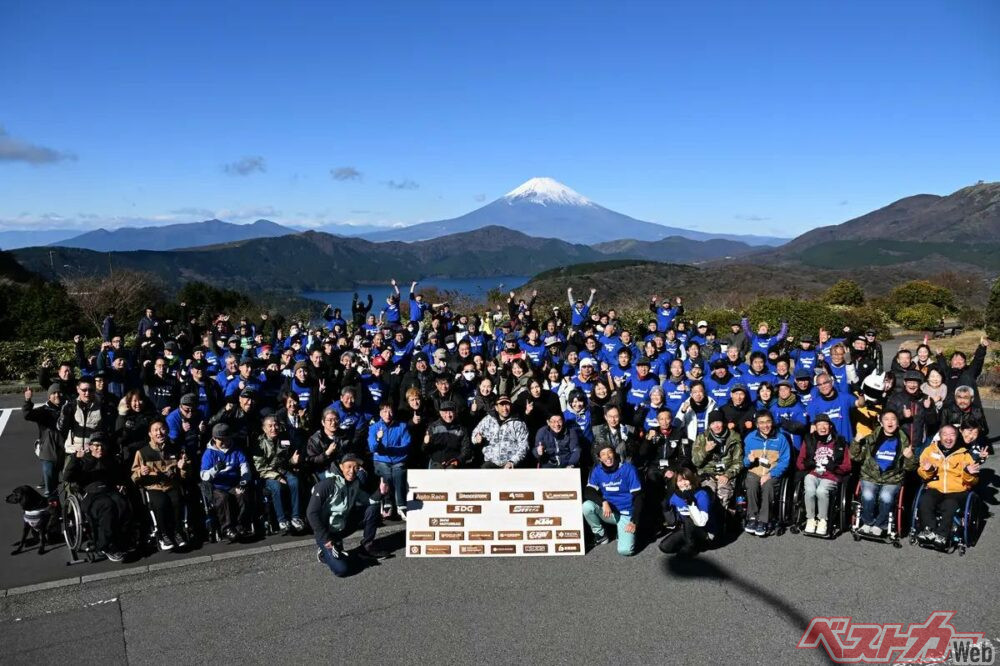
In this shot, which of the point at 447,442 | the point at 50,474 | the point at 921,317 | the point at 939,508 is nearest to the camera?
the point at 939,508

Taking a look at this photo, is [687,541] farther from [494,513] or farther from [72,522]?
[72,522]

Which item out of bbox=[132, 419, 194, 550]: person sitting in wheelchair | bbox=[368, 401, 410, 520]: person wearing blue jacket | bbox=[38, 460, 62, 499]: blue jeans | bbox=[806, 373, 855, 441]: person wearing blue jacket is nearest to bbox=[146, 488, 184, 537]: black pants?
bbox=[132, 419, 194, 550]: person sitting in wheelchair

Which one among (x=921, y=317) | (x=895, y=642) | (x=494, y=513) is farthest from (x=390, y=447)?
(x=921, y=317)

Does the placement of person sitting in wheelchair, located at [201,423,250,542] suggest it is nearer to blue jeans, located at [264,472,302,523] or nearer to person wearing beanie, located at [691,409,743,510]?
blue jeans, located at [264,472,302,523]

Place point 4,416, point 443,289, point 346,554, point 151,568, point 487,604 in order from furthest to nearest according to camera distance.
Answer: point 443,289, point 4,416, point 346,554, point 151,568, point 487,604

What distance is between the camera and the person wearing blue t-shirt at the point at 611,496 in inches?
262

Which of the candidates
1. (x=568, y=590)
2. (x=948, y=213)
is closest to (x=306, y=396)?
(x=568, y=590)

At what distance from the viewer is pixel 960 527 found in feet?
21.3

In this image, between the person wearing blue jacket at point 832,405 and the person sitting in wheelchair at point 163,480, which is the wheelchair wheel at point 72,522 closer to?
the person sitting in wheelchair at point 163,480

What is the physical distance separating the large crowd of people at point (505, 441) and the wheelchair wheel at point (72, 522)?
0.35 feet

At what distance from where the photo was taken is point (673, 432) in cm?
764

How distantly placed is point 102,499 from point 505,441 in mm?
4161

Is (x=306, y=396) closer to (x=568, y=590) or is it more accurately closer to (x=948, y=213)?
(x=568, y=590)

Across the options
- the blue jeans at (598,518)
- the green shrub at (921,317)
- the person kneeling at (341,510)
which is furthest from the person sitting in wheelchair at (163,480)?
the green shrub at (921,317)
